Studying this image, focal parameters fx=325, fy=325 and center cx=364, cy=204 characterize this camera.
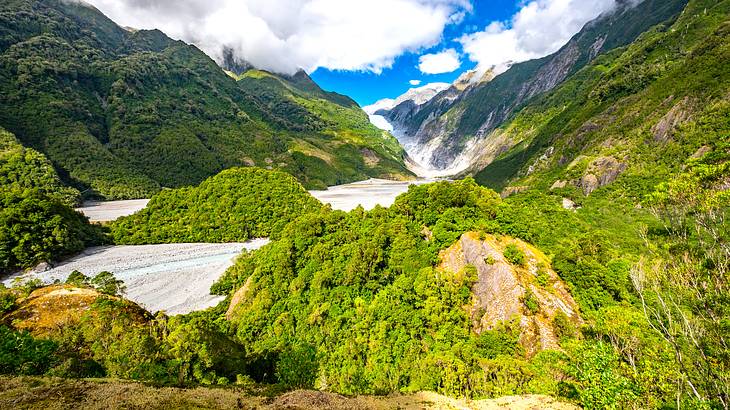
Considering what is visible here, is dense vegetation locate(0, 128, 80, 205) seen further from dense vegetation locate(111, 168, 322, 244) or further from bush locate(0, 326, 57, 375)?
bush locate(0, 326, 57, 375)

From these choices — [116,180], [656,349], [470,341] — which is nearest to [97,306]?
[470,341]

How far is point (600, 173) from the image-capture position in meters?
81.6

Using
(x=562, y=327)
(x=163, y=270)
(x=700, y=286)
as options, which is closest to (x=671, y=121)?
(x=700, y=286)

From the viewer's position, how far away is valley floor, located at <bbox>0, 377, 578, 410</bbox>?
48.0ft

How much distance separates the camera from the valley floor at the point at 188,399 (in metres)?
14.6

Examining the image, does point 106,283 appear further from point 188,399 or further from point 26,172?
point 26,172

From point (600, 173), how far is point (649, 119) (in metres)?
18.4

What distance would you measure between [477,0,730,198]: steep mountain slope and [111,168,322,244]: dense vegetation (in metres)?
72.9

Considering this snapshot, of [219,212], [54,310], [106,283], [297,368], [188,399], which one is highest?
[219,212]

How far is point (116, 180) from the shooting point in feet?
483

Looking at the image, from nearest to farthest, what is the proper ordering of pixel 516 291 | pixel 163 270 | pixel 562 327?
pixel 562 327 < pixel 516 291 < pixel 163 270

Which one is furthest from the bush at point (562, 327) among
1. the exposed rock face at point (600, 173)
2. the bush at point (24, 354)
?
the exposed rock face at point (600, 173)

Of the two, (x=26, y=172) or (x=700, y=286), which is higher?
(x=26, y=172)

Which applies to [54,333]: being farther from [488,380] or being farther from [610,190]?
[610,190]
